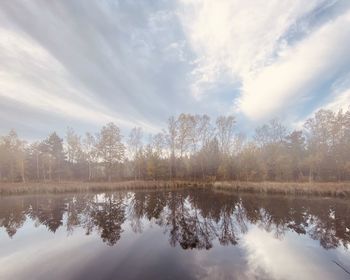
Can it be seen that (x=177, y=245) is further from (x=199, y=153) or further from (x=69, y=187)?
(x=199, y=153)

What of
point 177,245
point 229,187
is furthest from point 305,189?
point 177,245

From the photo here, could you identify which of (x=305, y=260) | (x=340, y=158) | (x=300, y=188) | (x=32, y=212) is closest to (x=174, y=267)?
(x=305, y=260)

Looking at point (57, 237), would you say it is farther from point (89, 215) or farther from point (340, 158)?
point (340, 158)

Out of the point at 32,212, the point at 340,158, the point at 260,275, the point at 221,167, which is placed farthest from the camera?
the point at 221,167

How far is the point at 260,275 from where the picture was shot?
7.49 meters

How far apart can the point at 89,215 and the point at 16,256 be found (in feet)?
27.3

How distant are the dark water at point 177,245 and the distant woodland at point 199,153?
28044 millimetres

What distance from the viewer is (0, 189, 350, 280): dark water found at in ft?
25.8

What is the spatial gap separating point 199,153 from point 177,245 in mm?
46261

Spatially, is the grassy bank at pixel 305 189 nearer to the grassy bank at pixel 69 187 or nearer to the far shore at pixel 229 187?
the far shore at pixel 229 187

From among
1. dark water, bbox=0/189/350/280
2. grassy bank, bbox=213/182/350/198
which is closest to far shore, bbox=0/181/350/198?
grassy bank, bbox=213/182/350/198

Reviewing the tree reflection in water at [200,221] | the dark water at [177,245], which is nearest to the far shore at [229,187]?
the tree reflection in water at [200,221]

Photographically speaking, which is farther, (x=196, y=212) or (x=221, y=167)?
(x=221, y=167)

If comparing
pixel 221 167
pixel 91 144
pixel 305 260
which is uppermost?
pixel 91 144
